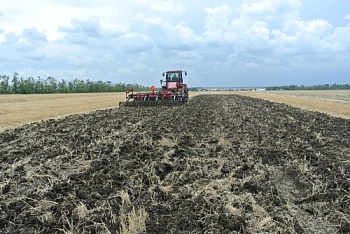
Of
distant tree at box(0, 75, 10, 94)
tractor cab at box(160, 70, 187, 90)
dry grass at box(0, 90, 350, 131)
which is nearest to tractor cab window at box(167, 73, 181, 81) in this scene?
tractor cab at box(160, 70, 187, 90)

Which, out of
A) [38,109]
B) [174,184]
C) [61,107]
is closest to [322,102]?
[61,107]

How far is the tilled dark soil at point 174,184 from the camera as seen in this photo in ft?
15.6

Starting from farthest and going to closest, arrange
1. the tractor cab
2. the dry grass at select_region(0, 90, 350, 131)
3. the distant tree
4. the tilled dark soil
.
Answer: the distant tree
the tractor cab
the dry grass at select_region(0, 90, 350, 131)
the tilled dark soil

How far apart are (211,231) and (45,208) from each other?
2.52 metres

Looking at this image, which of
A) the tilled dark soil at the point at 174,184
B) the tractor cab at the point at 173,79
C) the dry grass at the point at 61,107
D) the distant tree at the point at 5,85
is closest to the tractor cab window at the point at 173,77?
the tractor cab at the point at 173,79

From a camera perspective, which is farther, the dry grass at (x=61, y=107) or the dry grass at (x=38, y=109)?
the dry grass at (x=61, y=107)

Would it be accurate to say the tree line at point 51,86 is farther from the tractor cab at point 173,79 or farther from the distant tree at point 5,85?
the tractor cab at point 173,79

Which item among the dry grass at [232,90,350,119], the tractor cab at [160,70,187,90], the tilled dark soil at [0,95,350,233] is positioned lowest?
the dry grass at [232,90,350,119]

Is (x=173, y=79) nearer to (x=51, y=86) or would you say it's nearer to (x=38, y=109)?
(x=38, y=109)

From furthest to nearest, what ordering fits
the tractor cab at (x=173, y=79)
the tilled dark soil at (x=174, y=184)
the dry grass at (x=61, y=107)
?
the tractor cab at (x=173, y=79) → the dry grass at (x=61, y=107) → the tilled dark soil at (x=174, y=184)

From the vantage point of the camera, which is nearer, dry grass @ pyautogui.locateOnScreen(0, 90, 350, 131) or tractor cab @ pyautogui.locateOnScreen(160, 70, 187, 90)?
dry grass @ pyautogui.locateOnScreen(0, 90, 350, 131)

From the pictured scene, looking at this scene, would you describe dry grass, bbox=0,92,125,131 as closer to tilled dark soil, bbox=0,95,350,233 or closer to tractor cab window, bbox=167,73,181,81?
tractor cab window, bbox=167,73,181,81

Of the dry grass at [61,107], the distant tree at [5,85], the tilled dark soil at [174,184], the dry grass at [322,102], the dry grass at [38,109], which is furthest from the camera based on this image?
the distant tree at [5,85]

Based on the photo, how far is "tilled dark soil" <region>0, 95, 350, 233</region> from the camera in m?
4.75
